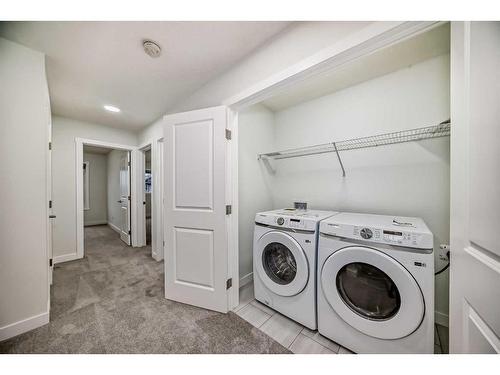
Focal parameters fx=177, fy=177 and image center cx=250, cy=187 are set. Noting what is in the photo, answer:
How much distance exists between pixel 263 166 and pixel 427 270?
1.77 metres

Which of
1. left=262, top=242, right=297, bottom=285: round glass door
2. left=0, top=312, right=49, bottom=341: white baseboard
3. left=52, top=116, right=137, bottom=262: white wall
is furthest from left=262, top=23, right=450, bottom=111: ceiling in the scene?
left=52, top=116, right=137, bottom=262: white wall

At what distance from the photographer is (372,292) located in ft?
3.73

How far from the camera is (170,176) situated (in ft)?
5.79

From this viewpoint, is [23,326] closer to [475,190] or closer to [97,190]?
[475,190]

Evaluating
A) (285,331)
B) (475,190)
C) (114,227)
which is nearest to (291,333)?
(285,331)

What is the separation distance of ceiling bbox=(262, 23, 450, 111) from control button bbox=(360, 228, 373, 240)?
102 cm

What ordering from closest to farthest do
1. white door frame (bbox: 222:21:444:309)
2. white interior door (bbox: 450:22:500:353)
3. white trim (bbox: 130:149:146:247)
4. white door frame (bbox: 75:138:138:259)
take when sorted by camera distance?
white interior door (bbox: 450:22:500:353), white door frame (bbox: 222:21:444:309), white door frame (bbox: 75:138:138:259), white trim (bbox: 130:149:146:247)

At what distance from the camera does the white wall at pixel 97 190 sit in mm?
5445

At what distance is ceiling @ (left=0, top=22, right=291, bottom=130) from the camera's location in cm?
126

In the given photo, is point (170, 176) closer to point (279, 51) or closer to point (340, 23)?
point (279, 51)

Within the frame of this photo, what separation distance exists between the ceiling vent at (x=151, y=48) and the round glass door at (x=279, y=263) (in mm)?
1871

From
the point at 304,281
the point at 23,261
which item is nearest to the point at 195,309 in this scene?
the point at 304,281

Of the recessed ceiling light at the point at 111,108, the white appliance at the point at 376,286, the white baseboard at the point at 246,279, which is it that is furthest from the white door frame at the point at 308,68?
the recessed ceiling light at the point at 111,108

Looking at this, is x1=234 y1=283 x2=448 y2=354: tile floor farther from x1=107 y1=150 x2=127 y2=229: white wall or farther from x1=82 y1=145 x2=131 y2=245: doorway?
x1=82 y1=145 x2=131 y2=245: doorway
